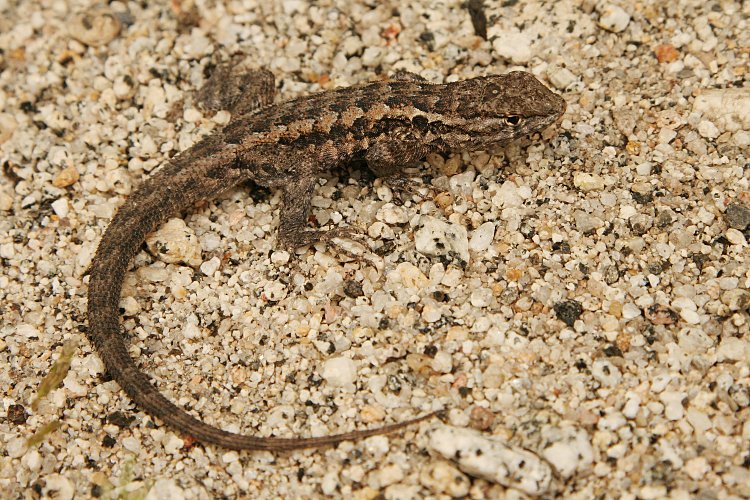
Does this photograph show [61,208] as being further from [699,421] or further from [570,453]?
[699,421]

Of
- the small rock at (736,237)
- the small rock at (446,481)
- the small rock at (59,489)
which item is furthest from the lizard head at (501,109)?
the small rock at (59,489)

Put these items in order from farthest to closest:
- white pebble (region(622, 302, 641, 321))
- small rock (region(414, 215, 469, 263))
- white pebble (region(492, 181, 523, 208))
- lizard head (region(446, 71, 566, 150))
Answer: white pebble (region(492, 181, 523, 208)), lizard head (region(446, 71, 566, 150)), small rock (region(414, 215, 469, 263)), white pebble (region(622, 302, 641, 321))

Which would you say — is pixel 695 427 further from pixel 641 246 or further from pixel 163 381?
pixel 163 381

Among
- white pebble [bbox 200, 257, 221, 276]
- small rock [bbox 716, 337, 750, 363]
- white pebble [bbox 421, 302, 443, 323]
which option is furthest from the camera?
white pebble [bbox 200, 257, 221, 276]

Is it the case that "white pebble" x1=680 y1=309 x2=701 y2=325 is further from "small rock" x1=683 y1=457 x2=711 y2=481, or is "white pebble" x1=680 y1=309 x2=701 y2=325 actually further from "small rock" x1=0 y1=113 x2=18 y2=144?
"small rock" x1=0 y1=113 x2=18 y2=144

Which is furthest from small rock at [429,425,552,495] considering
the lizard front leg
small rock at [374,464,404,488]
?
the lizard front leg

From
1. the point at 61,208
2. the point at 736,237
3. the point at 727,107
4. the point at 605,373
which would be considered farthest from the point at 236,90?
the point at 736,237

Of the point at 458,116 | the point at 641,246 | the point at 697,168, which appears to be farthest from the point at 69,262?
the point at 697,168
